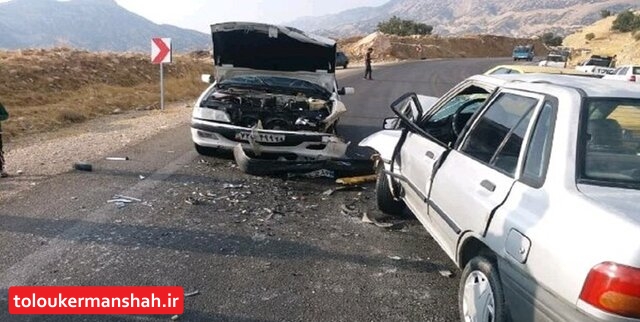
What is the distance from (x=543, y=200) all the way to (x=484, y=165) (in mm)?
739

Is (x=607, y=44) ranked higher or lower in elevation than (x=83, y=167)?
higher

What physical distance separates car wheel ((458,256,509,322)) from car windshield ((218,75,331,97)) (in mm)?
5670

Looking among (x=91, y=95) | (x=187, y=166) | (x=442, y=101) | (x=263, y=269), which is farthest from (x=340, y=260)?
(x=91, y=95)

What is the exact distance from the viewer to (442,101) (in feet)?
15.6

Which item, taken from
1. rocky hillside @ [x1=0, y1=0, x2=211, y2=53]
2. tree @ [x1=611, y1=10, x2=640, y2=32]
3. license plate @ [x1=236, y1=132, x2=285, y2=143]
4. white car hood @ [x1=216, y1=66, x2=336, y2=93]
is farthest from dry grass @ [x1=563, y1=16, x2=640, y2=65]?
rocky hillside @ [x1=0, y1=0, x2=211, y2=53]

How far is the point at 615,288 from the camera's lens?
200 centimetres

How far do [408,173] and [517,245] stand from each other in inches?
79.1

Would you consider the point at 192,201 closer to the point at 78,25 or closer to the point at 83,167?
the point at 83,167

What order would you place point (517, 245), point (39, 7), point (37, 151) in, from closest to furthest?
1. point (517, 245)
2. point (37, 151)
3. point (39, 7)

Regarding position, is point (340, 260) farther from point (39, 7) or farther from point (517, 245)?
point (39, 7)

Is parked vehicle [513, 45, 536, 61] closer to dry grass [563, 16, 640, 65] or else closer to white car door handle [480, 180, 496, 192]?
dry grass [563, 16, 640, 65]

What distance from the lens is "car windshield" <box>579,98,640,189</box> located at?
262cm

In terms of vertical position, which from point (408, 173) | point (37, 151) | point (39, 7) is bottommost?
point (37, 151)

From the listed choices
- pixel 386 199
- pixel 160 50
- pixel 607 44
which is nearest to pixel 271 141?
pixel 386 199
